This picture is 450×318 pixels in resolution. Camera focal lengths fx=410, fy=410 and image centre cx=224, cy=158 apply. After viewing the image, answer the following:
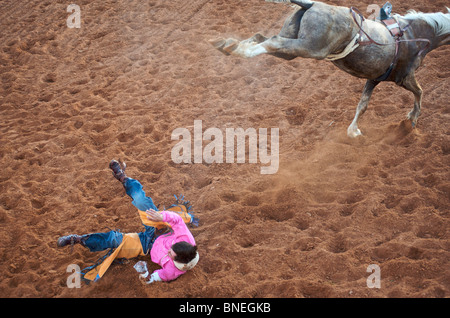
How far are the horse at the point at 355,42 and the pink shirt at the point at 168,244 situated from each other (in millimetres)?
1627

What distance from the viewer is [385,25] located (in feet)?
14.8

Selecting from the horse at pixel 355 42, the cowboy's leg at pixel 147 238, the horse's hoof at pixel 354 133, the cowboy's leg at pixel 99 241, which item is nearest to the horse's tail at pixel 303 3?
the horse at pixel 355 42

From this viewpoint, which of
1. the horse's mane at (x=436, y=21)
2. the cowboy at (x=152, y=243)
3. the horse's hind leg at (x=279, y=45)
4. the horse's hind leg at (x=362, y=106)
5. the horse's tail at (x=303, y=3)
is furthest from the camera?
the horse's hind leg at (x=362, y=106)

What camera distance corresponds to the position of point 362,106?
16.8 feet

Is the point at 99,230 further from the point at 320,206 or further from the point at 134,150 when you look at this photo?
the point at 320,206

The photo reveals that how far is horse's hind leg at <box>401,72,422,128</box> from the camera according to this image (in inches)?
189

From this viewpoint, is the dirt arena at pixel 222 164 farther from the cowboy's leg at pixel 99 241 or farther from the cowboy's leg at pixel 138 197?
the cowboy's leg at pixel 138 197

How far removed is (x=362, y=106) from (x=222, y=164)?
189cm

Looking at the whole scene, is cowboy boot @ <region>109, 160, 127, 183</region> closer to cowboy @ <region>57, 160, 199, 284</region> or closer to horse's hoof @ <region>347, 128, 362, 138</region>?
cowboy @ <region>57, 160, 199, 284</region>

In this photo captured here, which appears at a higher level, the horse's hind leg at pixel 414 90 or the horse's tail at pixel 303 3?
the horse's tail at pixel 303 3

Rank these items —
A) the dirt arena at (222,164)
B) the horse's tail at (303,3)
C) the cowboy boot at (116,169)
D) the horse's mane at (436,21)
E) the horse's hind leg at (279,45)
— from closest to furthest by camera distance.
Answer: the dirt arena at (222,164), the horse's hind leg at (279,45), the horse's tail at (303,3), the cowboy boot at (116,169), the horse's mane at (436,21)

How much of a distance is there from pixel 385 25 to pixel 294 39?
4.27 ft

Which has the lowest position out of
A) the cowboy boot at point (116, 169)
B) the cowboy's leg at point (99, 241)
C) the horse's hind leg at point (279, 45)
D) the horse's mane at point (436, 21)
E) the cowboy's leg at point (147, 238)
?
the cowboy's leg at point (147, 238)

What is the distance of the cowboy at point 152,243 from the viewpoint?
3.52 meters
